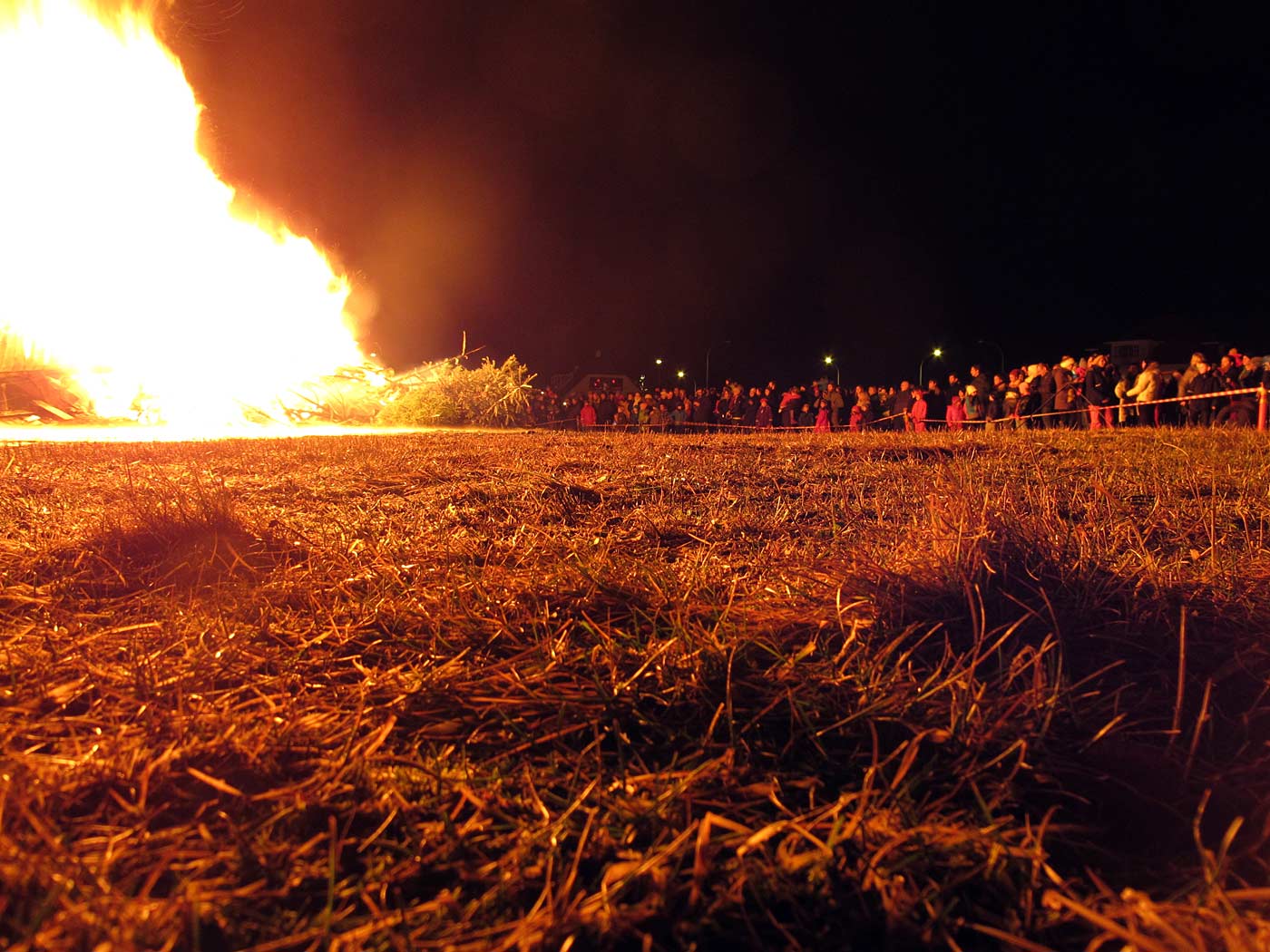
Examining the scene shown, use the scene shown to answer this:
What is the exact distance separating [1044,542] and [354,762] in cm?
195

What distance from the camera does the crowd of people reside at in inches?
491

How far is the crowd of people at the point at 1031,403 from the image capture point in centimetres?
1247

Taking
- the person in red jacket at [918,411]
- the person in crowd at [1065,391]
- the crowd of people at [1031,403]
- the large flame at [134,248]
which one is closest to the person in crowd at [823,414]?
the crowd of people at [1031,403]

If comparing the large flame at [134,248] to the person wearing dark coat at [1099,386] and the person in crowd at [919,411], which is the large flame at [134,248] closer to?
the person in crowd at [919,411]

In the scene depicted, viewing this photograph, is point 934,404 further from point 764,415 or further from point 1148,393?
point 1148,393

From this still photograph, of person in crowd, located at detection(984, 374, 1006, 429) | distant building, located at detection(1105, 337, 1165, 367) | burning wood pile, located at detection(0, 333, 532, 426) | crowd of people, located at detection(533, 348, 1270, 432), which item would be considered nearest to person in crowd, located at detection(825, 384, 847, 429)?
crowd of people, located at detection(533, 348, 1270, 432)

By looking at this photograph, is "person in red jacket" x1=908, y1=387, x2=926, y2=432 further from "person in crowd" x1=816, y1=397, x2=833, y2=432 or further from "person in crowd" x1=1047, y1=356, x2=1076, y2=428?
"person in crowd" x1=1047, y1=356, x2=1076, y2=428

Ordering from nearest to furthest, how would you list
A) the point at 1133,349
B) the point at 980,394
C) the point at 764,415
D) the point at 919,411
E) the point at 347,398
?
the point at 980,394, the point at 919,411, the point at 764,415, the point at 347,398, the point at 1133,349

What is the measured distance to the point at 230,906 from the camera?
978 millimetres

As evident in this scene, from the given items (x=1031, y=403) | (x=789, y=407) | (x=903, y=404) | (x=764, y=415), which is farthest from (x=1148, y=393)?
(x=764, y=415)

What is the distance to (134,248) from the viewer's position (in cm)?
1474

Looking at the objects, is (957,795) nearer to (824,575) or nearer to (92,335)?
(824,575)

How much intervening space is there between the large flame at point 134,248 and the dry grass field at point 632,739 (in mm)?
13905

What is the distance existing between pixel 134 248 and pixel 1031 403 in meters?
17.5
